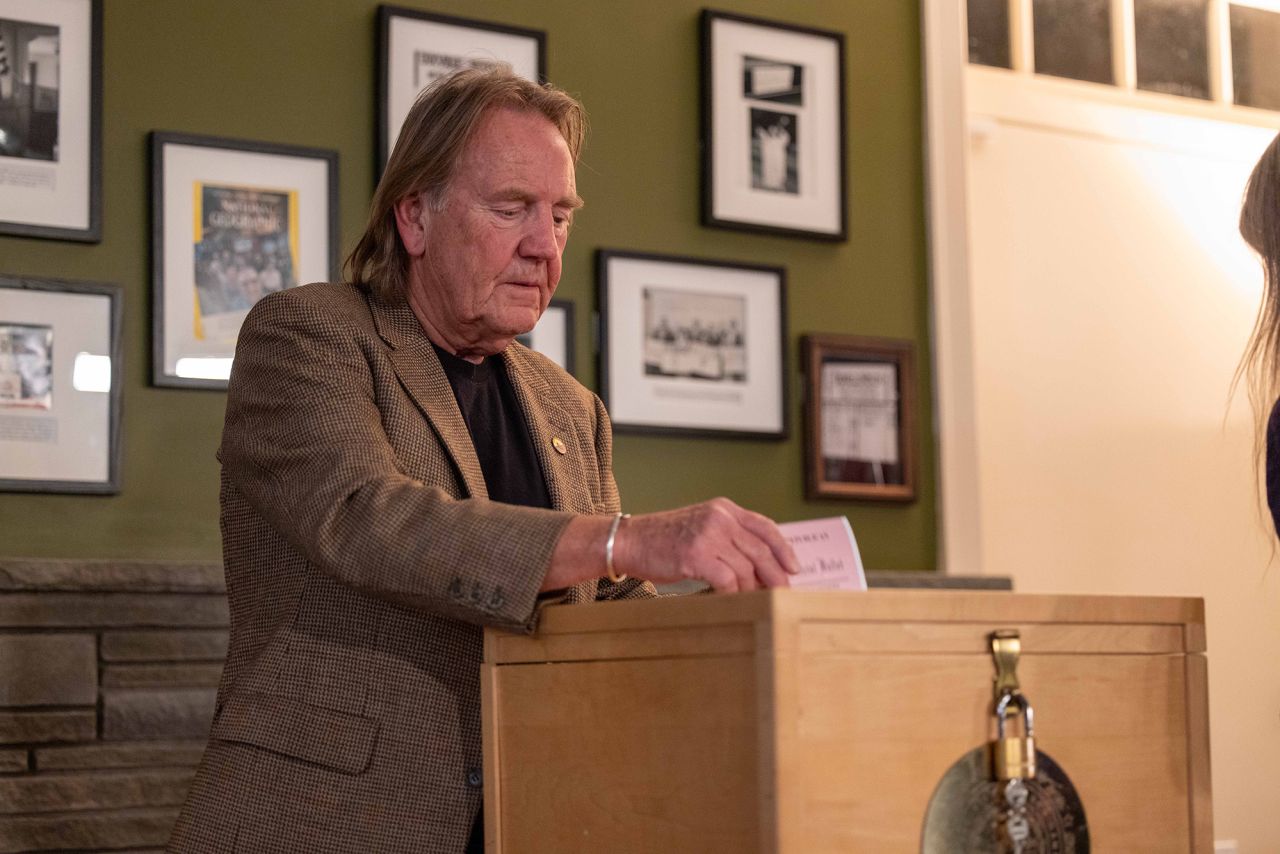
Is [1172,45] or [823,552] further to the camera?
[1172,45]

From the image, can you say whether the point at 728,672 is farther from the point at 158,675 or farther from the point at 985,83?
the point at 985,83

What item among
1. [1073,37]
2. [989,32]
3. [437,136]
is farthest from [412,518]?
[1073,37]

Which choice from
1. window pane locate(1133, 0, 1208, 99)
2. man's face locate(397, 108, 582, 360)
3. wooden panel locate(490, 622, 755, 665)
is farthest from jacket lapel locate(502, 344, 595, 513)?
window pane locate(1133, 0, 1208, 99)

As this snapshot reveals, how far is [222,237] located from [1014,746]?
91.8 inches

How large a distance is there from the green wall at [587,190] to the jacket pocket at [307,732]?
1472mm

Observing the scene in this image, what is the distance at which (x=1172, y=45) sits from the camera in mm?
5492

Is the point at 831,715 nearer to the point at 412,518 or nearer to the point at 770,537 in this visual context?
the point at 770,537

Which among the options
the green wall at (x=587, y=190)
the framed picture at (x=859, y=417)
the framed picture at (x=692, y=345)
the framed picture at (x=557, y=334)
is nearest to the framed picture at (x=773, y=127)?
the green wall at (x=587, y=190)

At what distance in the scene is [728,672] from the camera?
1.29 m

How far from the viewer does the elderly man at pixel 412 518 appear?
1.54m

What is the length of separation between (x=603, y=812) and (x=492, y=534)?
294 mm

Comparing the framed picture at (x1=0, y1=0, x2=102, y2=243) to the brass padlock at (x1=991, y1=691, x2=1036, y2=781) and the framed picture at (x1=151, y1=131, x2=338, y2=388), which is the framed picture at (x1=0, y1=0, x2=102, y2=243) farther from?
the brass padlock at (x1=991, y1=691, x2=1036, y2=781)

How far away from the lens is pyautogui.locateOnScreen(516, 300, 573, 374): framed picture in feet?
11.4

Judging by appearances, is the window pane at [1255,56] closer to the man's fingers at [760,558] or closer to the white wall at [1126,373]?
the white wall at [1126,373]
